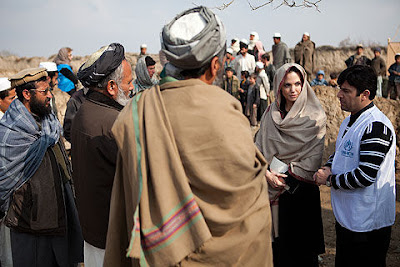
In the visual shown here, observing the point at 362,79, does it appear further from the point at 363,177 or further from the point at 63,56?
the point at 63,56

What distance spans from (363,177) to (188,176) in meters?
1.71

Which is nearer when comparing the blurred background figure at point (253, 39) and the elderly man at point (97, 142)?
the elderly man at point (97, 142)

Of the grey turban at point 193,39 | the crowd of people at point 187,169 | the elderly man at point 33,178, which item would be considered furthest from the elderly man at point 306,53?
the grey turban at point 193,39

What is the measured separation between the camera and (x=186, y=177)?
1.64 meters

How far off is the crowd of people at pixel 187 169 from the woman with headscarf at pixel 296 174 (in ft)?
0.04

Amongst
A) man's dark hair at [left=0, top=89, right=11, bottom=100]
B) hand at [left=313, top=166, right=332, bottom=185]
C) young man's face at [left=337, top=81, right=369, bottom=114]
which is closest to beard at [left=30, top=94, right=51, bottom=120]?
man's dark hair at [left=0, top=89, right=11, bottom=100]

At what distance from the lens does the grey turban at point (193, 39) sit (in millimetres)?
1718

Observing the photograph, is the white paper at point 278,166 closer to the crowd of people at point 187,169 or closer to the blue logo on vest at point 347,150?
the crowd of people at point 187,169

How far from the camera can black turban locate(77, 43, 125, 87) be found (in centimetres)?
248

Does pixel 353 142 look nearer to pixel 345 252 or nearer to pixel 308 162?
pixel 308 162

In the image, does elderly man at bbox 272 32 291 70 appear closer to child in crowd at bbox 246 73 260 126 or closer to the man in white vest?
child in crowd at bbox 246 73 260 126

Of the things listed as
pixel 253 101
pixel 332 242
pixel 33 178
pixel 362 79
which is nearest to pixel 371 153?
pixel 362 79

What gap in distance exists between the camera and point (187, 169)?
1653mm

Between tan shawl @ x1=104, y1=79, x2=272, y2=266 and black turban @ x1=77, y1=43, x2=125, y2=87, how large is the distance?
0.86 metres
